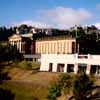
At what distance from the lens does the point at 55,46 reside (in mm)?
41375

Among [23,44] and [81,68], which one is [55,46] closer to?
[23,44]

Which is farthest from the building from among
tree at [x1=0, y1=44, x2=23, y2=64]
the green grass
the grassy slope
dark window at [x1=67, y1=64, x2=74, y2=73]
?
dark window at [x1=67, y1=64, x2=74, y2=73]

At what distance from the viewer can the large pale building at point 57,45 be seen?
3769cm

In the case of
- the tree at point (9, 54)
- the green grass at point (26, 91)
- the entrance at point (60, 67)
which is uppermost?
the tree at point (9, 54)

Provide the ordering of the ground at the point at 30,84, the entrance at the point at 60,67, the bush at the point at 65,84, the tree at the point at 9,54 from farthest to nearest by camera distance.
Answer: the tree at the point at 9,54 < the entrance at the point at 60,67 < the ground at the point at 30,84 < the bush at the point at 65,84

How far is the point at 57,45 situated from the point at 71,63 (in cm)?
1140

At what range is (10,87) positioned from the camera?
28625 millimetres

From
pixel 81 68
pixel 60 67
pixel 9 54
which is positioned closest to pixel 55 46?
pixel 60 67

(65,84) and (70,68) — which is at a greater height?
(70,68)

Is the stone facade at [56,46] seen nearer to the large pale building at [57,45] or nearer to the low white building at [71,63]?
the large pale building at [57,45]

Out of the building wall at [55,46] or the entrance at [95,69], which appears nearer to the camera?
the entrance at [95,69]

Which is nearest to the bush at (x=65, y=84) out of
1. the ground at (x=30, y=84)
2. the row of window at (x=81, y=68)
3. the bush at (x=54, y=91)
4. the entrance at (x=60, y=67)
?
the bush at (x=54, y=91)

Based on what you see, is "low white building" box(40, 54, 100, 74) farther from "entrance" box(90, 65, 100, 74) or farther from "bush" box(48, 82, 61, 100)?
"bush" box(48, 82, 61, 100)

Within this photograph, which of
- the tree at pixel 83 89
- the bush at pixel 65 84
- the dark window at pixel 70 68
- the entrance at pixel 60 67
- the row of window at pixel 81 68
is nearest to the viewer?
the tree at pixel 83 89
